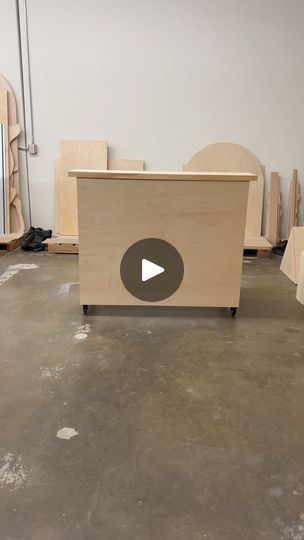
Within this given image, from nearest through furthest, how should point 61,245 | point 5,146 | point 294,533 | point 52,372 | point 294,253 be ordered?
point 294,533 < point 52,372 < point 294,253 < point 61,245 < point 5,146

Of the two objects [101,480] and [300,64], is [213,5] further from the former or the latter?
[101,480]

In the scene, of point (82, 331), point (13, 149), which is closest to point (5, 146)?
point (13, 149)

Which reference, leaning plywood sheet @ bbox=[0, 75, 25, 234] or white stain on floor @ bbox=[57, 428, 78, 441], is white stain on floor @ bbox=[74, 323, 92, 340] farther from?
leaning plywood sheet @ bbox=[0, 75, 25, 234]

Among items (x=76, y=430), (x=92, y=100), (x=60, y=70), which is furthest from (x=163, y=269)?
(x=60, y=70)

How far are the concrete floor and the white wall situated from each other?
2368 mm

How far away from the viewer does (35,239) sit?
4.11 metres

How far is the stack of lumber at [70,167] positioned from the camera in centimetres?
402

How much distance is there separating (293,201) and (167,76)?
6.22 feet

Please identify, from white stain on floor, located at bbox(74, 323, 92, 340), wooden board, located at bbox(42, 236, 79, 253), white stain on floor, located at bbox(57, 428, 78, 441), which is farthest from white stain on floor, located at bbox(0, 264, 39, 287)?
white stain on floor, located at bbox(57, 428, 78, 441)

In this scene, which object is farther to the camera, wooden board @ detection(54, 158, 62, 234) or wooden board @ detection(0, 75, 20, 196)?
wooden board @ detection(54, 158, 62, 234)

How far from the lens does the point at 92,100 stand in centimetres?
401

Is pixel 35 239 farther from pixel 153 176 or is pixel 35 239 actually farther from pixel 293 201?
pixel 293 201

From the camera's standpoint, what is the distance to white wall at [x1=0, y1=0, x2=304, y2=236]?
3824 millimetres

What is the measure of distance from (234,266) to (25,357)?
1.28m
